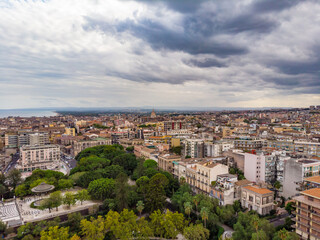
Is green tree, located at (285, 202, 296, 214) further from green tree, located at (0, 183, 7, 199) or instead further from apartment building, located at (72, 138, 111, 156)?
apartment building, located at (72, 138, 111, 156)

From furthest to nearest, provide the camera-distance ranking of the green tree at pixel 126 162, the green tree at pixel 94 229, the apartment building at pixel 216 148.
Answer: the apartment building at pixel 216 148 < the green tree at pixel 126 162 < the green tree at pixel 94 229

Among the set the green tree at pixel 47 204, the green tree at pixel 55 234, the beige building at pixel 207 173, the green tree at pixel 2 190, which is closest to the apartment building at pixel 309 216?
the beige building at pixel 207 173

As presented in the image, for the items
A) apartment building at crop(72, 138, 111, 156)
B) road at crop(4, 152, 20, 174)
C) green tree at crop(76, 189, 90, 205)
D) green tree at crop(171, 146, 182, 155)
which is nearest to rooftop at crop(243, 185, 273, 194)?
green tree at crop(76, 189, 90, 205)

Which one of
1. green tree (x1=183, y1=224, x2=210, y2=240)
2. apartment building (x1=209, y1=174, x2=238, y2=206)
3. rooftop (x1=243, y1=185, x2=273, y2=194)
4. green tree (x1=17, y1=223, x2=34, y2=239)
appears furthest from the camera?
apartment building (x1=209, y1=174, x2=238, y2=206)

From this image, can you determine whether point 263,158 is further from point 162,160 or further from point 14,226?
point 14,226

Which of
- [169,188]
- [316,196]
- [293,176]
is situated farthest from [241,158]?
[316,196]

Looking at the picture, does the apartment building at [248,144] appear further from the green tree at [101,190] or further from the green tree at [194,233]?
the green tree at [194,233]

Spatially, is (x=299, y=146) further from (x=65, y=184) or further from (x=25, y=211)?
(x=25, y=211)
